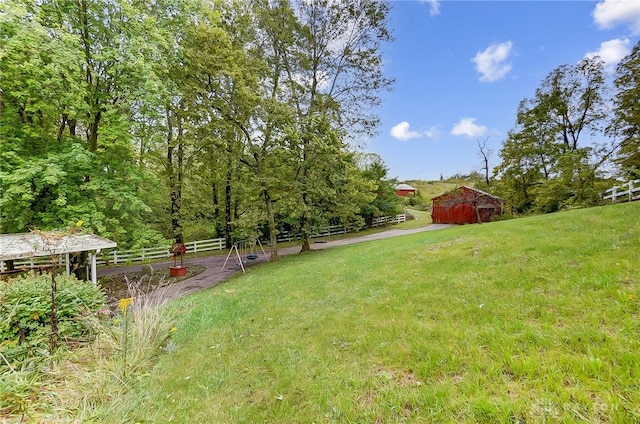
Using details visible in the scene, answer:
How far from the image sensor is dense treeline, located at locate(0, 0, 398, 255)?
8672 millimetres

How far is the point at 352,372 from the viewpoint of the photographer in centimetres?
289

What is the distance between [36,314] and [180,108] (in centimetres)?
1219

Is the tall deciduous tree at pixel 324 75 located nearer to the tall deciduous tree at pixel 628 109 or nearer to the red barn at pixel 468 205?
the red barn at pixel 468 205

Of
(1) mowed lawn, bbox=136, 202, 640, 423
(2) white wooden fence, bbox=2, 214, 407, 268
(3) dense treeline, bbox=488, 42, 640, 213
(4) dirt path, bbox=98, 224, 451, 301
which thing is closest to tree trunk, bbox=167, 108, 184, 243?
(2) white wooden fence, bbox=2, 214, 407, 268

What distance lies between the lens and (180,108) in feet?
45.4

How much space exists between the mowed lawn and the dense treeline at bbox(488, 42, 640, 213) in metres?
14.7

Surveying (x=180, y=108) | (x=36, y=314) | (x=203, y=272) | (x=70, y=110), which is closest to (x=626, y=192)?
(x=36, y=314)

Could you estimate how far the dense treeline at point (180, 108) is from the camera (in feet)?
28.5

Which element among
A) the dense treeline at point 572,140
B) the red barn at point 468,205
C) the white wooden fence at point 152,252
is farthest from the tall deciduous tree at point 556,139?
the white wooden fence at point 152,252

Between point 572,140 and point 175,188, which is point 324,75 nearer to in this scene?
point 175,188

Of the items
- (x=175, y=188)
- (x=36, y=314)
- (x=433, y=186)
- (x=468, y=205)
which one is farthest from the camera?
(x=433, y=186)

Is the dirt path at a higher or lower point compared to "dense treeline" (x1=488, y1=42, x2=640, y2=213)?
lower

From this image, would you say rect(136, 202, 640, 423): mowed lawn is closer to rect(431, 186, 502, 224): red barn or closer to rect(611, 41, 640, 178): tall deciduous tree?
rect(611, 41, 640, 178): tall deciduous tree

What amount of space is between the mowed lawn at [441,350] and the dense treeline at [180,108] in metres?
7.86
